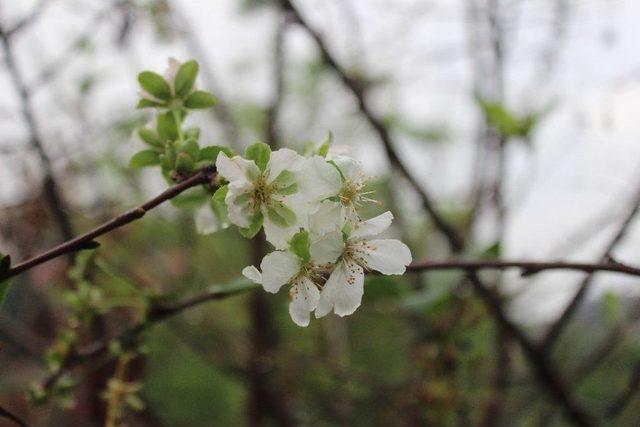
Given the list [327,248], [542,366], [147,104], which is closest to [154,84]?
[147,104]

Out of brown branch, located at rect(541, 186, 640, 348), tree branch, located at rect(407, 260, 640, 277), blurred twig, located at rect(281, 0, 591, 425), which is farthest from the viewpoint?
blurred twig, located at rect(281, 0, 591, 425)

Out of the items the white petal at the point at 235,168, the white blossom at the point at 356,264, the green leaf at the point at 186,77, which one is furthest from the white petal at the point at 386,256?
the green leaf at the point at 186,77

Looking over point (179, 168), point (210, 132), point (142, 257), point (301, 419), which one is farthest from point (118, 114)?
point (179, 168)

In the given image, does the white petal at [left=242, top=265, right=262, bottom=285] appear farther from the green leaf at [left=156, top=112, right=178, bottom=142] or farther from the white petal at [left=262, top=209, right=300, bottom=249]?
the green leaf at [left=156, top=112, right=178, bottom=142]

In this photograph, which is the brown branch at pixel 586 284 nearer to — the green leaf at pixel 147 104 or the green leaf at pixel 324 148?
the green leaf at pixel 324 148

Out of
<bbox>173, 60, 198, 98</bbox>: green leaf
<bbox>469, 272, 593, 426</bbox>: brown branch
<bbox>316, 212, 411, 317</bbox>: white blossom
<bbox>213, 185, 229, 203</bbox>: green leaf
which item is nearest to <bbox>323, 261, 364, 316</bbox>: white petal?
<bbox>316, 212, 411, 317</bbox>: white blossom
